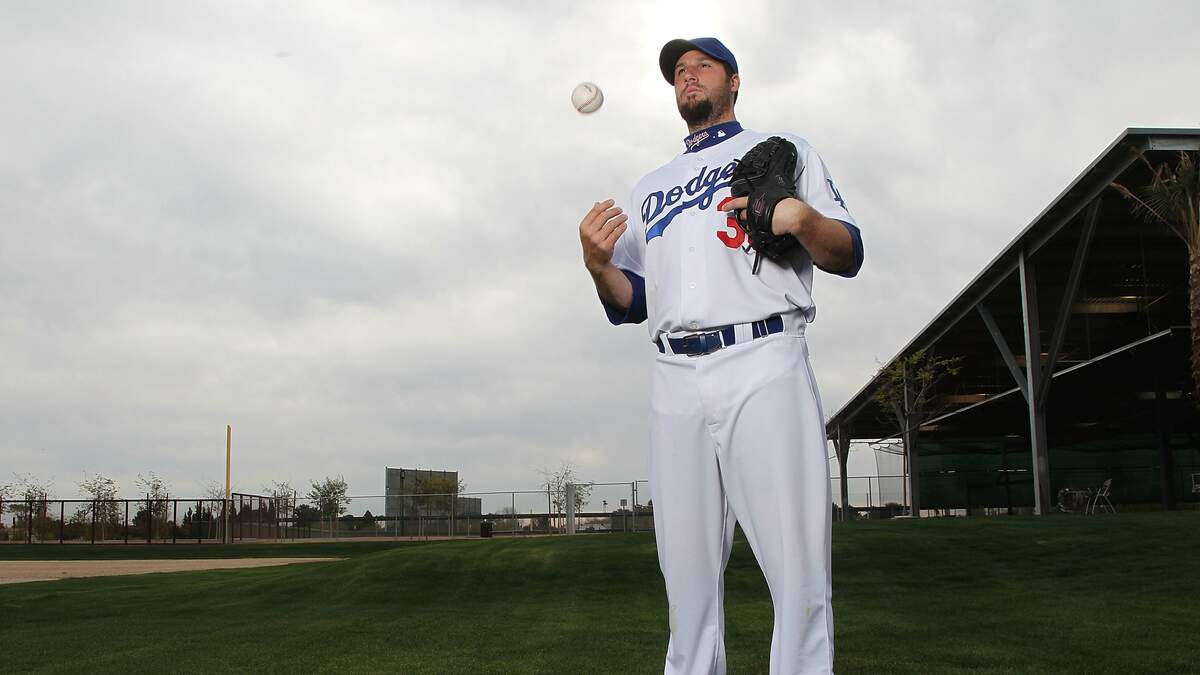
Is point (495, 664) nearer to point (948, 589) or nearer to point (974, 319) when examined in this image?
point (948, 589)

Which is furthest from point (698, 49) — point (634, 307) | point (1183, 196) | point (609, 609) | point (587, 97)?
point (1183, 196)

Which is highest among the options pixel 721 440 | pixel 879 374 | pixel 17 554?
pixel 879 374

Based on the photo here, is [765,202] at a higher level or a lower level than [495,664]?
higher

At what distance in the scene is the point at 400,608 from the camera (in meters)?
11.4

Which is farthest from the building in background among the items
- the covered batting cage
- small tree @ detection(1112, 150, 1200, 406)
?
small tree @ detection(1112, 150, 1200, 406)

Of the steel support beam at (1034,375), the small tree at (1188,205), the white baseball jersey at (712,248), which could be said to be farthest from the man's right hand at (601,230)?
the steel support beam at (1034,375)

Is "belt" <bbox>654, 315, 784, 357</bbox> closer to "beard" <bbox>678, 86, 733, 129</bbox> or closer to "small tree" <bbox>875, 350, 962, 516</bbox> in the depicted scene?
"beard" <bbox>678, 86, 733, 129</bbox>

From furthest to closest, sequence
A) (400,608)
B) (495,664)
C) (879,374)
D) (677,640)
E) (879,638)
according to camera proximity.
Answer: (879,374) → (400,608) → (879,638) → (495,664) → (677,640)

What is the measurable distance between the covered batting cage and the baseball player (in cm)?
1750

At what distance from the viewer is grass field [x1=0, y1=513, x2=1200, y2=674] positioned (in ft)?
21.4

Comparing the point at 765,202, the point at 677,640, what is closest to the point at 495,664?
the point at 677,640

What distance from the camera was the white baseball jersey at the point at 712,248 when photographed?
118 inches

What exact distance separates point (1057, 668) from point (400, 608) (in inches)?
298

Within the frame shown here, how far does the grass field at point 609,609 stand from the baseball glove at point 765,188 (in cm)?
353
